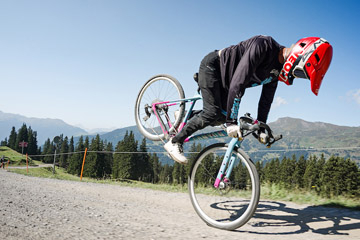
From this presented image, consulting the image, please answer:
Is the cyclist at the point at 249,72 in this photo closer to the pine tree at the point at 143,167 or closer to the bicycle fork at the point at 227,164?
the bicycle fork at the point at 227,164

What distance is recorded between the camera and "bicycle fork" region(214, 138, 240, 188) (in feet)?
12.2

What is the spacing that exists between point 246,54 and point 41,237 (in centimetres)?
347

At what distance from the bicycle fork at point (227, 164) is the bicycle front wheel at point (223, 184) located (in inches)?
→ 1.3

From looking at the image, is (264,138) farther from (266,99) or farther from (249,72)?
(266,99)

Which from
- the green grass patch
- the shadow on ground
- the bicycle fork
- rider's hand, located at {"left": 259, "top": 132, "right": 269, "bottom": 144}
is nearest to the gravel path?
the shadow on ground

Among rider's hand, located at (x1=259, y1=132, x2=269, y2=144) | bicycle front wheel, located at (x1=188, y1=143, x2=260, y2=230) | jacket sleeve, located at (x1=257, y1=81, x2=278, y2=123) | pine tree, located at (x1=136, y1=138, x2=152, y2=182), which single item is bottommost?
pine tree, located at (x1=136, y1=138, x2=152, y2=182)

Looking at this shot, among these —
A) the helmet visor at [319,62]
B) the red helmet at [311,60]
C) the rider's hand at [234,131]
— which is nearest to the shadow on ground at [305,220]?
the rider's hand at [234,131]

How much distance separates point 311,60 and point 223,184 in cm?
228

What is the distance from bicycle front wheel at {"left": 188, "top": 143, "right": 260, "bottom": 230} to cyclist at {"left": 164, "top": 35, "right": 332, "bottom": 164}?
36cm

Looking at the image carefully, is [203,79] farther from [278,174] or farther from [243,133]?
[278,174]

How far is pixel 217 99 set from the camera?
3982mm

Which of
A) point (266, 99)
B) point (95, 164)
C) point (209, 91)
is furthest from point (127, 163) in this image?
point (209, 91)

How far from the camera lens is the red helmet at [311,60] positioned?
3312 mm

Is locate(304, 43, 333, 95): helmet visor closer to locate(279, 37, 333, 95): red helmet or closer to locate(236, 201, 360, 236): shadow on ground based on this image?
locate(279, 37, 333, 95): red helmet
